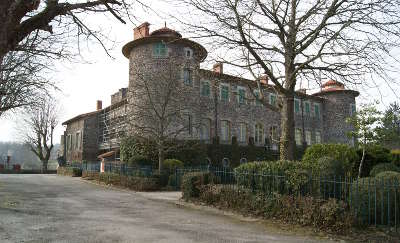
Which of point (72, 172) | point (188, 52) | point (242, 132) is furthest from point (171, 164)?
point (72, 172)

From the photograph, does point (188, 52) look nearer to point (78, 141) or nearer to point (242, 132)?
point (242, 132)

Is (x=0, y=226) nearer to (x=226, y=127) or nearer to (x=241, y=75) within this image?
(x=241, y=75)

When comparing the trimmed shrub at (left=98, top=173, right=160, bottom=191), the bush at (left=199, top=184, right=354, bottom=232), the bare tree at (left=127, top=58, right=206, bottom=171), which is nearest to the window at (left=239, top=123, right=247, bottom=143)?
the bare tree at (left=127, top=58, right=206, bottom=171)

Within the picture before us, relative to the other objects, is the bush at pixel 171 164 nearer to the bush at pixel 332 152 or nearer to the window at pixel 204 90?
the bush at pixel 332 152

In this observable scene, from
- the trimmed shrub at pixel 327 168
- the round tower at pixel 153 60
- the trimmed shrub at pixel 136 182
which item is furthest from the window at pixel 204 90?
the trimmed shrub at pixel 327 168

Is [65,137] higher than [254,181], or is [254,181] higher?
[65,137]

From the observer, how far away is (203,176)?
40.7ft

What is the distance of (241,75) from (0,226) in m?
8.34

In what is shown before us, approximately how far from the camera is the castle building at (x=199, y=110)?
21.0 meters

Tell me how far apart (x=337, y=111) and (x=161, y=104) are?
2510 cm

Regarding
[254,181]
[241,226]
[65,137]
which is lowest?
[241,226]

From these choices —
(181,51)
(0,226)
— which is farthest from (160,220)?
(181,51)

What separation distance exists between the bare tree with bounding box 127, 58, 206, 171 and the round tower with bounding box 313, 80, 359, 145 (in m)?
19.3

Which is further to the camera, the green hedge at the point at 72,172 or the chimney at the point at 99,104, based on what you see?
the chimney at the point at 99,104
